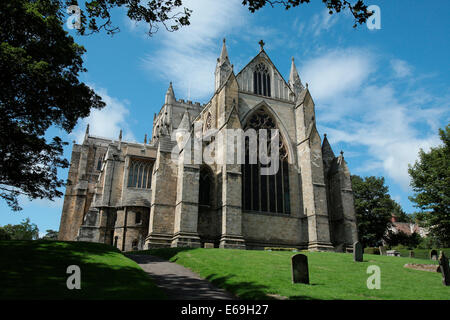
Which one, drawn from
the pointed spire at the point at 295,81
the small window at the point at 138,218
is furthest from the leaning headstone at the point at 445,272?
the small window at the point at 138,218

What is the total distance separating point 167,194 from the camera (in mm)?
25047

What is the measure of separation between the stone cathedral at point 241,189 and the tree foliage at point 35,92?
8.58 metres

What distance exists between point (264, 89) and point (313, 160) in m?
7.98

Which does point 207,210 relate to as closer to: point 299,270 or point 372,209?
point 299,270

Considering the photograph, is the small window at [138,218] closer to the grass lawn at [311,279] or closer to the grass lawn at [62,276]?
the grass lawn at [311,279]

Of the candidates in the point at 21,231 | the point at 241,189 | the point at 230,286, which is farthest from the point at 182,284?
the point at 21,231

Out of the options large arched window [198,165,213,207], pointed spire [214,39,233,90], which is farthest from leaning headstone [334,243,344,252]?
pointed spire [214,39,233,90]

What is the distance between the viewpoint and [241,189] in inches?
968

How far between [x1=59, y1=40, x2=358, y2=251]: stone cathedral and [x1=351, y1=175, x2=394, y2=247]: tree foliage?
19316mm

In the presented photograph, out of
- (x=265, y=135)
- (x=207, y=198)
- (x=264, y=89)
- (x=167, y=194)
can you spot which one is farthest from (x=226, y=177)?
(x=264, y=89)

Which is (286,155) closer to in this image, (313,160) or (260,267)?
(313,160)

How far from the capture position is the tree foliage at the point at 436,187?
29453mm

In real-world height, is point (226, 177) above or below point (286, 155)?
below
